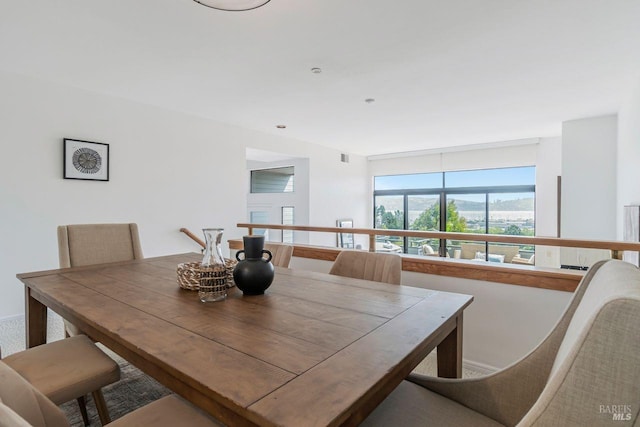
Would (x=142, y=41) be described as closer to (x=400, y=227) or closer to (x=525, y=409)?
(x=525, y=409)

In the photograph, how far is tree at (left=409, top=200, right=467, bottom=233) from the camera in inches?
276

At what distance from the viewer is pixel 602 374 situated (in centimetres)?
56

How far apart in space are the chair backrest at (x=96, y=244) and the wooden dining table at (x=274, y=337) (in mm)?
363

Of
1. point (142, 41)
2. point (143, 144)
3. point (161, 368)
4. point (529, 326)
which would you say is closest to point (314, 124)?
point (143, 144)

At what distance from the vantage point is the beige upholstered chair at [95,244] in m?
2.16

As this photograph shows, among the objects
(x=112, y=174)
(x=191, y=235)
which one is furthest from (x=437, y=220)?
(x=112, y=174)

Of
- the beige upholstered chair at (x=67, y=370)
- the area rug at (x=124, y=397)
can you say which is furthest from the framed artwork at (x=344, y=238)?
the beige upholstered chair at (x=67, y=370)

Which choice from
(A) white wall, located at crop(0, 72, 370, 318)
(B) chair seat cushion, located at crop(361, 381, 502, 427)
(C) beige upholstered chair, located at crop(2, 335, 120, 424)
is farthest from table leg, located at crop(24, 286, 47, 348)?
(B) chair seat cushion, located at crop(361, 381, 502, 427)

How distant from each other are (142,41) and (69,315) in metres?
2.03

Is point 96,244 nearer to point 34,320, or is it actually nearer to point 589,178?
point 34,320

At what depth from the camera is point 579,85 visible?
10.8 feet

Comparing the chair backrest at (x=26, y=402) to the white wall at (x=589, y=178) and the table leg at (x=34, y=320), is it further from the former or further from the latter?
the white wall at (x=589, y=178)

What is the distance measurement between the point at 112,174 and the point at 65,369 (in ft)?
9.59

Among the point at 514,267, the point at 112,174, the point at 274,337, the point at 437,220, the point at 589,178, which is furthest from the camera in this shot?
the point at 437,220
